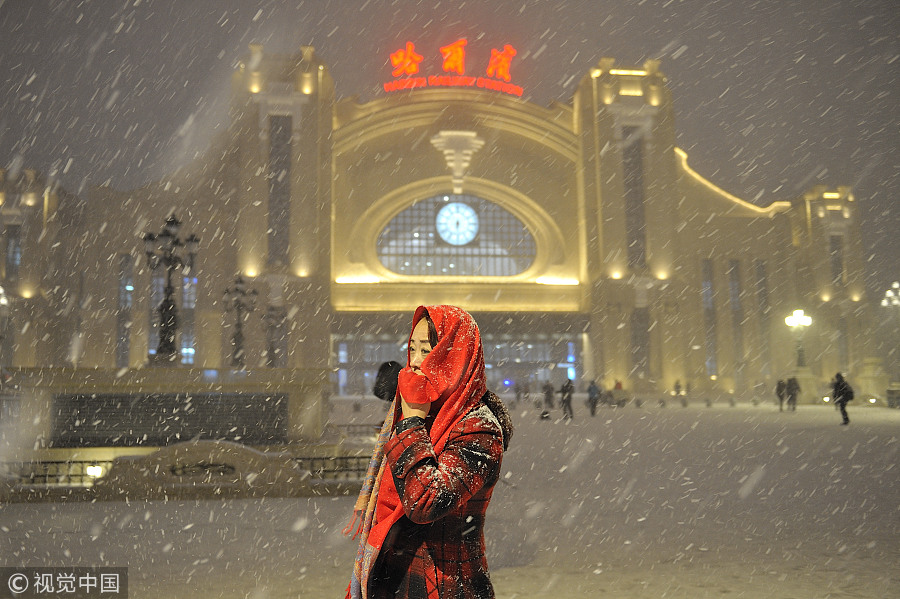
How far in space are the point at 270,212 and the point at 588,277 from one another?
68.4ft

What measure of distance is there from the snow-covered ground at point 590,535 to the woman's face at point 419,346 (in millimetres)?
3257

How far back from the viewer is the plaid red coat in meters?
1.96

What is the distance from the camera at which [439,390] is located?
6.91ft

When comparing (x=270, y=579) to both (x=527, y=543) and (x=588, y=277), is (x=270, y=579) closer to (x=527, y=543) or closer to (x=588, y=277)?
(x=527, y=543)

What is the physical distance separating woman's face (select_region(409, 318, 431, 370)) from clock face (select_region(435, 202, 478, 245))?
4664 cm

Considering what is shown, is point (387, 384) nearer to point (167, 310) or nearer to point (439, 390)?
point (439, 390)

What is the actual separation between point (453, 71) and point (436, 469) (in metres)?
47.3

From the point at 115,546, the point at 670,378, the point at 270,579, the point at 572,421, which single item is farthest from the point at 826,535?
the point at 670,378

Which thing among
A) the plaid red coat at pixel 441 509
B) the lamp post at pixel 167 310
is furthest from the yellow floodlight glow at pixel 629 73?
the plaid red coat at pixel 441 509

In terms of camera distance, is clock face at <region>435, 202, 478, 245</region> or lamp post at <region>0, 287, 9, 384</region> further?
clock face at <region>435, 202, 478, 245</region>

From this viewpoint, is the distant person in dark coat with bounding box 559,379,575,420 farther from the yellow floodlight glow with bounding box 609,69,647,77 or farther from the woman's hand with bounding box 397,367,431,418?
the yellow floodlight glow with bounding box 609,69,647,77

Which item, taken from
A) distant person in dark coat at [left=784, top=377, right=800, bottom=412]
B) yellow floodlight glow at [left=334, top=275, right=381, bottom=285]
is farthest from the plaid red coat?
yellow floodlight glow at [left=334, top=275, right=381, bottom=285]

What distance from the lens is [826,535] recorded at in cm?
656

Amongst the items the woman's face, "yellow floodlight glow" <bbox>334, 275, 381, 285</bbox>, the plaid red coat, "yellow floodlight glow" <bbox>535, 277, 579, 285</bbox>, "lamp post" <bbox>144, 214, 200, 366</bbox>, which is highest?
"yellow floodlight glow" <bbox>334, 275, 381, 285</bbox>
